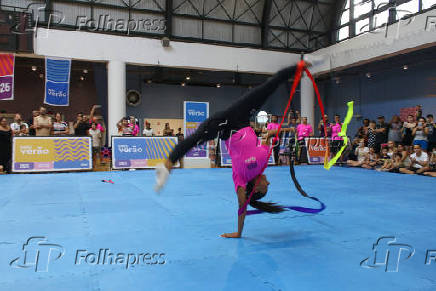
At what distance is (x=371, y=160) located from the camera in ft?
41.3

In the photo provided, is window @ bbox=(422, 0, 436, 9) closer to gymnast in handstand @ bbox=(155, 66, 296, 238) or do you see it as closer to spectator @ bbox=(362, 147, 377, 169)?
spectator @ bbox=(362, 147, 377, 169)

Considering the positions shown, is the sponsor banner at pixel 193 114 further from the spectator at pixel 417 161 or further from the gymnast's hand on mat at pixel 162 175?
the gymnast's hand on mat at pixel 162 175

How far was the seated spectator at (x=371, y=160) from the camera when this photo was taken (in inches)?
489

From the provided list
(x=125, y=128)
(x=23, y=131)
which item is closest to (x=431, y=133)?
(x=125, y=128)

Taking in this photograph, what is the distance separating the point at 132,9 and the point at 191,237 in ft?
49.7

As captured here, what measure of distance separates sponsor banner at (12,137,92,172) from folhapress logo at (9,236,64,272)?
8.12 metres

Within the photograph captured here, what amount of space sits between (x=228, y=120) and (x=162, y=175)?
3.10 ft

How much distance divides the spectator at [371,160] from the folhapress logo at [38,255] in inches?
464

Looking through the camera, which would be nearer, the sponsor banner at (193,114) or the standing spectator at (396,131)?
the standing spectator at (396,131)

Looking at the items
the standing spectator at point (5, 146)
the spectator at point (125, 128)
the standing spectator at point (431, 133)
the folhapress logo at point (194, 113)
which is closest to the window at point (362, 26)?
the standing spectator at point (431, 133)

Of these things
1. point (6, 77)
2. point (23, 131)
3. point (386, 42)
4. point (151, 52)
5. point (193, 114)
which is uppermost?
point (386, 42)

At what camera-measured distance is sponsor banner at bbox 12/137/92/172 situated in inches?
416

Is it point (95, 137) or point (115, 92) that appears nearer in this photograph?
point (95, 137)

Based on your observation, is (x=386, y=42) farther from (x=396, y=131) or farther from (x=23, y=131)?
(x=23, y=131)
